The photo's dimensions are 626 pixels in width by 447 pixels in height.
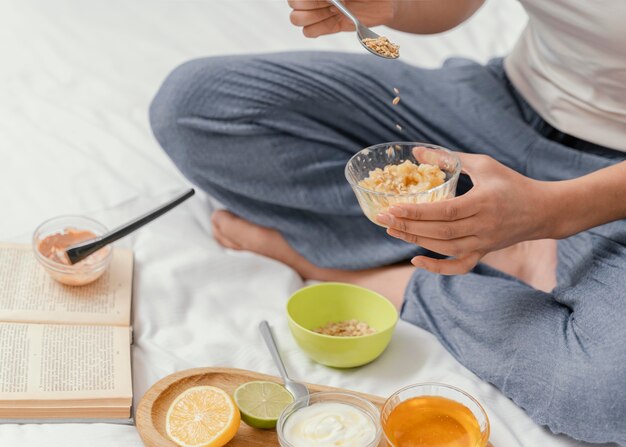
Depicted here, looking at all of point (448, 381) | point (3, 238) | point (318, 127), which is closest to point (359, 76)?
point (318, 127)

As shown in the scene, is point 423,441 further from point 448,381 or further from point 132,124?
point 132,124

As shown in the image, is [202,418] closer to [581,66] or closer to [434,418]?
[434,418]

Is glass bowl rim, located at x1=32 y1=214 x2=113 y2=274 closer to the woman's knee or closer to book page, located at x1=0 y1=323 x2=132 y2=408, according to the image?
book page, located at x1=0 y1=323 x2=132 y2=408

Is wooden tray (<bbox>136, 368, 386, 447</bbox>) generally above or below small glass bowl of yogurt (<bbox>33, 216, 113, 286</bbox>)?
below

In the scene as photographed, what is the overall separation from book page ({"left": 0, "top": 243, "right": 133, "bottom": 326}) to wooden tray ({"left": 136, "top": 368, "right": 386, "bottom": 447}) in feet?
0.57

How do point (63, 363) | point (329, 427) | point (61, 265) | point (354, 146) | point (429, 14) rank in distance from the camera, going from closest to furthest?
point (329, 427)
point (63, 363)
point (61, 265)
point (429, 14)
point (354, 146)

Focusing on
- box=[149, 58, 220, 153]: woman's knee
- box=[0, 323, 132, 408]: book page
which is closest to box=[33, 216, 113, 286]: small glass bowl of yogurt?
box=[0, 323, 132, 408]: book page

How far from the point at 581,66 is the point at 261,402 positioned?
76 cm

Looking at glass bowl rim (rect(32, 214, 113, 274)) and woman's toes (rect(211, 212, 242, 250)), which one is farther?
woman's toes (rect(211, 212, 242, 250))

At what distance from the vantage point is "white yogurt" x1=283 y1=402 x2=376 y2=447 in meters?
1.15

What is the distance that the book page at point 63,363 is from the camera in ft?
4.06

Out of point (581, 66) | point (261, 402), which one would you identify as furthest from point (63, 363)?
point (581, 66)

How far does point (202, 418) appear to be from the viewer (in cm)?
121

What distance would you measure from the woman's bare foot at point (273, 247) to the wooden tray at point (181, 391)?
0.37 meters
